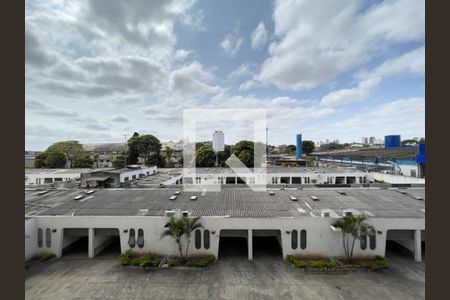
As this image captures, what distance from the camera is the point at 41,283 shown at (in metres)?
10.9

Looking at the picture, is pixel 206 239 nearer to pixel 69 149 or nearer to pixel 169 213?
pixel 169 213

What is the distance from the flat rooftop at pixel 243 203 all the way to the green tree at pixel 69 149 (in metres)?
34.0

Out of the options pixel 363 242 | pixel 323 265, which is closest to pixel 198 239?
pixel 323 265

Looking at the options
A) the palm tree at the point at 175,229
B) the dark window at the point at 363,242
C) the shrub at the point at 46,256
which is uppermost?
the palm tree at the point at 175,229

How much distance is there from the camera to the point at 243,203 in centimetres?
1568

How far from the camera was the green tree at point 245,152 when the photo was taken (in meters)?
48.3

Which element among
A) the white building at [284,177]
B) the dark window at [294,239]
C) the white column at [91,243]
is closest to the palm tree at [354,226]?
the dark window at [294,239]

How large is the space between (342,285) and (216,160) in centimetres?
4422

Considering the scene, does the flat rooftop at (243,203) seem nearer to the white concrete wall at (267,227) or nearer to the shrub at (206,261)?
the white concrete wall at (267,227)

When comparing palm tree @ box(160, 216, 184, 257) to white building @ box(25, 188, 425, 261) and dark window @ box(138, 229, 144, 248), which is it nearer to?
white building @ box(25, 188, 425, 261)

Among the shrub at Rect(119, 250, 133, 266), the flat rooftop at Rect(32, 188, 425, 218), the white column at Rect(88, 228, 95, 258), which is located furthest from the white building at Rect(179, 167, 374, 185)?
the shrub at Rect(119, 250, 133, 266)

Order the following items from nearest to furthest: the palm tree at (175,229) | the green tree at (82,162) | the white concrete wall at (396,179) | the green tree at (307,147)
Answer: the palm tree at (175,229) → the white concrete wall at (396,179) → the green tree at (82,162) → the green tree at (307,147)

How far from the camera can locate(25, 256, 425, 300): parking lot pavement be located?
32.6 feet

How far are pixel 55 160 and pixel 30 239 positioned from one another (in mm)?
38516
